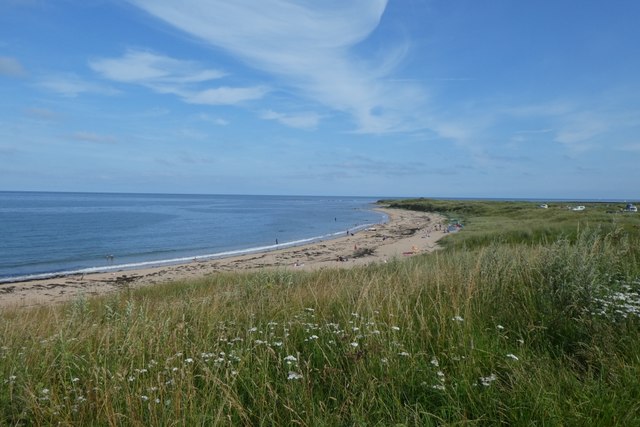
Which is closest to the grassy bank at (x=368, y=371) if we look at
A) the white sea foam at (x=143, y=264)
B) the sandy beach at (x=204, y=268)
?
the sandy beach at (x=204, y=268)

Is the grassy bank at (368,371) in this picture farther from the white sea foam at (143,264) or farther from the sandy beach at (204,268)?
the white sea foam at (143,264)

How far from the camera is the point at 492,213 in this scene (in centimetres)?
Answer: 6894

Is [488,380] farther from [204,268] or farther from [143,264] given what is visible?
[143,264]

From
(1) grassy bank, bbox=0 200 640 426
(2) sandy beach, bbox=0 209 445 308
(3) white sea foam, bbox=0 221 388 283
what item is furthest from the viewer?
(3) white sea foam, bbox=0 221 388 283

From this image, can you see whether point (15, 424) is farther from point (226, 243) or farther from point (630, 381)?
point (226, 243)

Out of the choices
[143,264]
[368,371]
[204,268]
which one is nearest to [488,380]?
[368,371]

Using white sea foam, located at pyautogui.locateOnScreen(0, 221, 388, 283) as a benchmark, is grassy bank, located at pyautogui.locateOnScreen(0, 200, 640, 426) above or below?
above

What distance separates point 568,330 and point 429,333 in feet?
4.77

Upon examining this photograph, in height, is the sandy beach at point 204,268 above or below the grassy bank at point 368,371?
below

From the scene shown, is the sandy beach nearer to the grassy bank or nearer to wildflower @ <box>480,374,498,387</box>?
the grassy bank

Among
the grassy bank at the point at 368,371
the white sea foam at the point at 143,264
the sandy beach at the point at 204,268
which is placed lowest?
the white sea foam at the point at 143,264

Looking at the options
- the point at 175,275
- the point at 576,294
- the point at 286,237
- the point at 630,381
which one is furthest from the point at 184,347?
the point at 286,237

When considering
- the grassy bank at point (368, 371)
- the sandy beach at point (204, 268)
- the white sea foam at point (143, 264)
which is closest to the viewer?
the grassy bank at point (368, 371)

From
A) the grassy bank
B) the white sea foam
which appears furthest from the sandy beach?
the grassy bank
